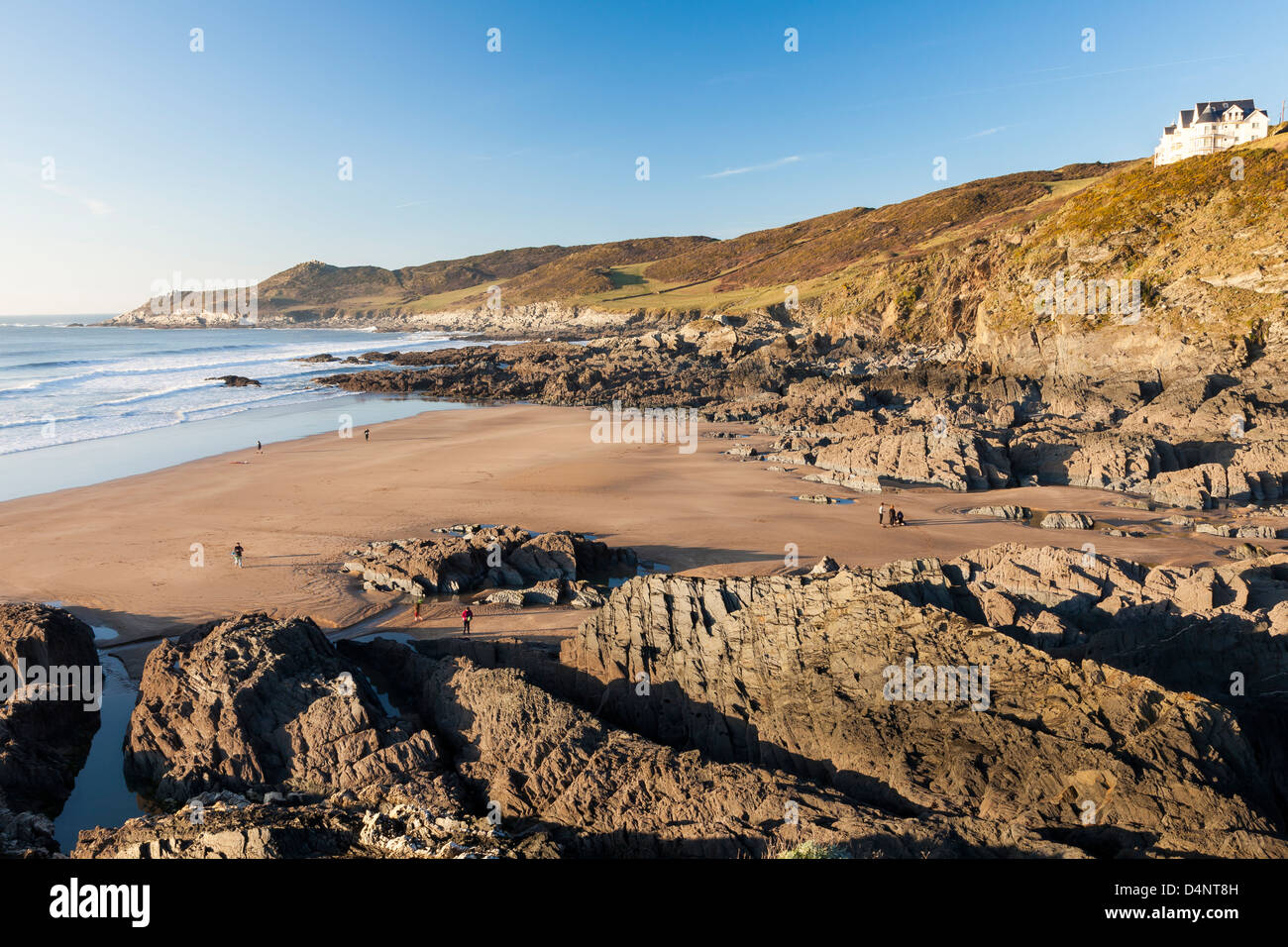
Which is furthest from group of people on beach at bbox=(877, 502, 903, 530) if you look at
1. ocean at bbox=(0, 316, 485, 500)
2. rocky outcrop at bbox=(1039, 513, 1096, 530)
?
ocean at bbox=(0, 316, 485, 500)

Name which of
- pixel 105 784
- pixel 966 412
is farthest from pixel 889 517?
pixel 105 784

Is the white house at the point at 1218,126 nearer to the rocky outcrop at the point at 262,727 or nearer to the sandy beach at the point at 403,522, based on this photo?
the sandy beach at the point at 403,522

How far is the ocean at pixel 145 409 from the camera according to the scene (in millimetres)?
35188

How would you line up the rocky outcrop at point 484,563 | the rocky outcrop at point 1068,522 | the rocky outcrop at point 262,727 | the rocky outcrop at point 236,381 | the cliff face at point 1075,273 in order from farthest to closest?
1. the rocky outcrop at point 236,381
2. the cliff face at point 1075,273
3. the rocky outcrop at point 1068,522
4. the rocky outcrop at point 484,563
5. the rocky outcrop at point 262,727

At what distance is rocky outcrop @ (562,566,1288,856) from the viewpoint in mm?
7883

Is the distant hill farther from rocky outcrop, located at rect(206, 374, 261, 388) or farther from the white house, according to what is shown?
rocky outcrop, located at rect(206, 374, 261, 388)

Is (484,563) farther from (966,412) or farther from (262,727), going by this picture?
(966,412)

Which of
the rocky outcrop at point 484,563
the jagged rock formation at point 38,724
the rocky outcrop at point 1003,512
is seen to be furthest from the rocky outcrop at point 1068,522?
the jagged rock formation at point 38,724

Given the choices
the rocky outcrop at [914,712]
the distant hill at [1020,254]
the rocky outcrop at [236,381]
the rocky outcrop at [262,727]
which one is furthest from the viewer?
the rocky outcrop at [236,381]

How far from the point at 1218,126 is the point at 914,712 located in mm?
82436

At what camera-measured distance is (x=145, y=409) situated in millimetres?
50969

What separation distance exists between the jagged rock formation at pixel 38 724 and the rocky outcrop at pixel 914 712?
800cm

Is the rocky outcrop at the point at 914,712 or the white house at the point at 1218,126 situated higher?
the white house at the point at 1218,126

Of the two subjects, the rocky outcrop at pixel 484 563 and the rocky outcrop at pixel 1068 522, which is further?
the rocky outcrop at pixel 1068 522
